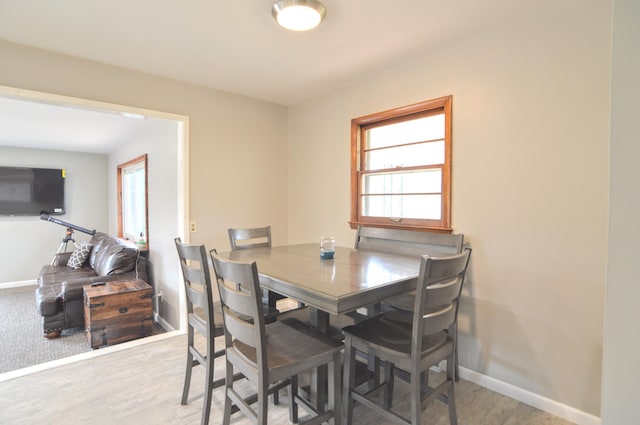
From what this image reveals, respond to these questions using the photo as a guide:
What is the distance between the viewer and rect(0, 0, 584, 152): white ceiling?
1.83m

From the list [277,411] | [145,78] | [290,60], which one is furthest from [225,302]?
[145,78]

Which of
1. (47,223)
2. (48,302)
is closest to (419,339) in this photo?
(48,302)

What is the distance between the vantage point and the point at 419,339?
1380 millimetres

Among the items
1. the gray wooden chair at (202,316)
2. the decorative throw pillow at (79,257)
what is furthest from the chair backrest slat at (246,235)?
the decorative throw pillow at (79,257)

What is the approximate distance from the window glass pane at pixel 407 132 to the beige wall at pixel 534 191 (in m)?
0.18

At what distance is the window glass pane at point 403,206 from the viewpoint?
2.51 m

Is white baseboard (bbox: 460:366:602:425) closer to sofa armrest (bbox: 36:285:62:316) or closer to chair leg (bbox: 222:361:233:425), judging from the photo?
chair leg (bbox: 222:361:233:425)

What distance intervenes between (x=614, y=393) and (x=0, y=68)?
3.63m

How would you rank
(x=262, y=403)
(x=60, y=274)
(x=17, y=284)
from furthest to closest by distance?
(x=17, y=284) < (x=60, y=274) < (x=262, y=403)

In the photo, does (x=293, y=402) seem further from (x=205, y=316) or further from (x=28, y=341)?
(x=28, y=341)

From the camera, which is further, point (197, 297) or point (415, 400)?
point (197, 297)

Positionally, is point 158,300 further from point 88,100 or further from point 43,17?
point 43,17

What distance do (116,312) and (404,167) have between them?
9.98 feet

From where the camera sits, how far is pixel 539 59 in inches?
75.5
